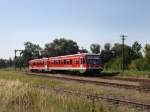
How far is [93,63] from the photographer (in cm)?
4319

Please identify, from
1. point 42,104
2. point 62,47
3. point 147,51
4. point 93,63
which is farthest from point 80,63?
point 62,47

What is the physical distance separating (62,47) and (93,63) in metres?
101

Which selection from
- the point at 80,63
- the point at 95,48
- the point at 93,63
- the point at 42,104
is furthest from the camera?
the point at 95,48

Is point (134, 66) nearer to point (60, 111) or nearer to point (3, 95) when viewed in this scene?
point (3, 95)

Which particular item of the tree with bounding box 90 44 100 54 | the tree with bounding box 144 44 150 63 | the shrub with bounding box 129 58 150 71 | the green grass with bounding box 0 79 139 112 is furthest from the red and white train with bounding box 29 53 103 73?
the tree with bounding box 90 44 100 54

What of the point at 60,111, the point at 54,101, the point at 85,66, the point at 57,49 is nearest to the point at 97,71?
the point at 85,66

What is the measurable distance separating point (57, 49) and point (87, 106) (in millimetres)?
131252

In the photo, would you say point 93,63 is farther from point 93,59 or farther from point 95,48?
point 95,48

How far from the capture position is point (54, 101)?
1577cm

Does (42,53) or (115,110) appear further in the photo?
(42,53)

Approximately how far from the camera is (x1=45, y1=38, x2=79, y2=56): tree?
14200 cm

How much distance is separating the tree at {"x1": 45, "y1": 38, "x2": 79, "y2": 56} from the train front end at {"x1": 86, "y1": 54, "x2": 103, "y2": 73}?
311ft

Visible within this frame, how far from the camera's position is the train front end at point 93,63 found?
1675 inches

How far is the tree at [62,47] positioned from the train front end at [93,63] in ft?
311
